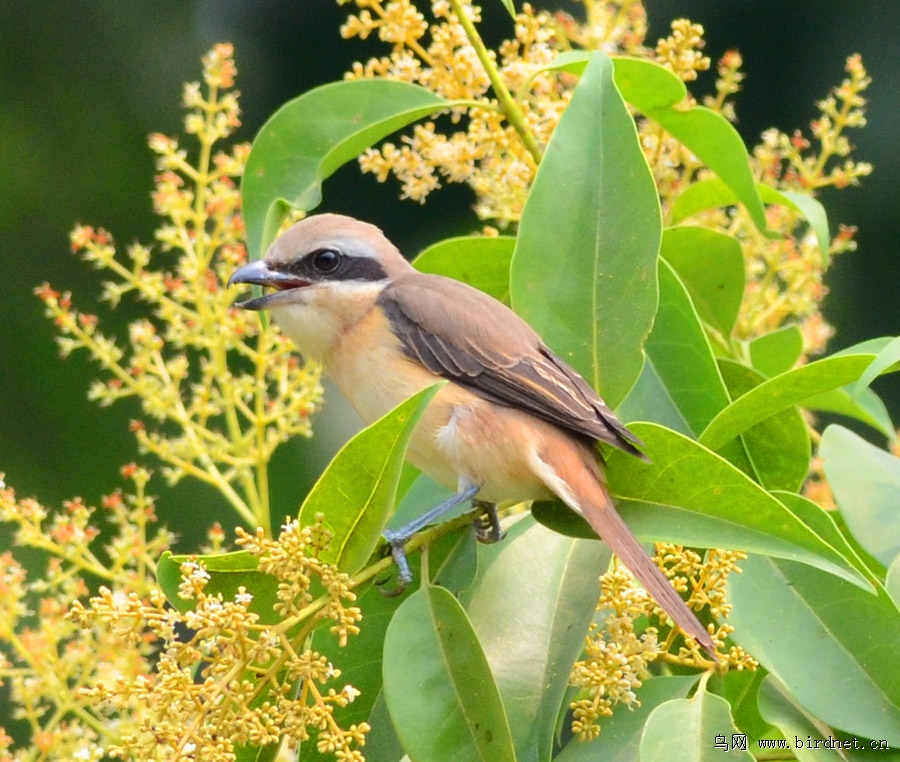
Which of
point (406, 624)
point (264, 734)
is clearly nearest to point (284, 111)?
point (406, 624)

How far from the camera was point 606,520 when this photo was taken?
5.48ft

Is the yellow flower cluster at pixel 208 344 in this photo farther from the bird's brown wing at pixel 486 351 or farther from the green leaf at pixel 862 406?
the green leaf at pixel 862 406

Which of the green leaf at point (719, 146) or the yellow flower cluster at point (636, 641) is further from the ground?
the green leaf at point (719, 146)

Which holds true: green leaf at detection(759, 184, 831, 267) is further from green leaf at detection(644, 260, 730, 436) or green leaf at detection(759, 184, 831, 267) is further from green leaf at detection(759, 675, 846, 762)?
green leaf at detection(759, 675, 846, 762)

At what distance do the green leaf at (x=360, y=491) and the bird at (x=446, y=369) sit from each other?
155 mm

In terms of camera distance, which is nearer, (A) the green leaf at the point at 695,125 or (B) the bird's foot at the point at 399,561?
(B) the bird's foot at the point at 399,561

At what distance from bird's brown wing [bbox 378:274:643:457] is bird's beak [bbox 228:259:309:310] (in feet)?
0.57

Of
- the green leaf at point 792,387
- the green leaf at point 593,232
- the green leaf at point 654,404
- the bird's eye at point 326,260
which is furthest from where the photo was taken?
the bird's eye at point 326,260

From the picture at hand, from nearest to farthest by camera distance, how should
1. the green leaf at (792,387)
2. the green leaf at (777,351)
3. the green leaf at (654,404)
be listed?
the green leaf at (792,387)
the green leaf at (654,404)
the green leaf at (777,351)

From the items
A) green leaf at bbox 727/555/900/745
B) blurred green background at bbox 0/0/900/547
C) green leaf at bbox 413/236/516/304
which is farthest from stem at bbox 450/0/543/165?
blurred green background at bbox 0/0/900/547

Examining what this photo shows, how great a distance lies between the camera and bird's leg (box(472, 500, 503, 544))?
70.7 inches

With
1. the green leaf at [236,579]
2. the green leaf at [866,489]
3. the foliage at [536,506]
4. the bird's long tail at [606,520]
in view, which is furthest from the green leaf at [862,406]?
the green leaf at [236,579]

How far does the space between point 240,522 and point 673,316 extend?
8.82ft

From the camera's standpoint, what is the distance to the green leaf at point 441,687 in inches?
58.1
